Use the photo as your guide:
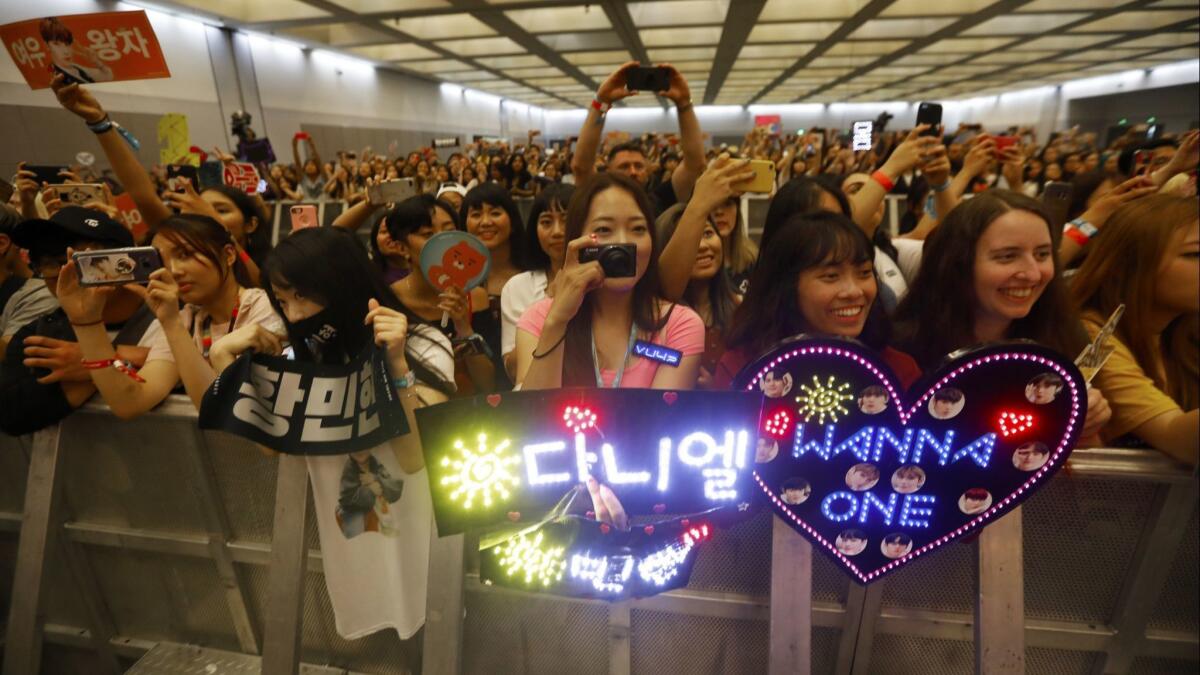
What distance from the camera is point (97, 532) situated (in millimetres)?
1699

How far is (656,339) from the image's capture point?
4.58ft

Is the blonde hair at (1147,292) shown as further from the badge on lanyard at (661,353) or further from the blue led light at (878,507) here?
the badge on lanyard at (661,353)

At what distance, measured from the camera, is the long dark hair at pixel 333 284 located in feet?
4.35

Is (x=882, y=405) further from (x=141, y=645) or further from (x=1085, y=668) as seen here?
(x=141, y=645)

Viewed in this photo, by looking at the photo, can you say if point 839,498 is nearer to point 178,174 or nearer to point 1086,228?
point 1086,228

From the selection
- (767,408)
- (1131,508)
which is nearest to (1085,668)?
(1131,508)

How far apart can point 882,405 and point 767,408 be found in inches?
8.2

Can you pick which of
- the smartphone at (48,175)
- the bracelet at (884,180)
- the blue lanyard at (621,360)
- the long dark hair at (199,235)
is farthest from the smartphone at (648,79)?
the smartphone at (48,175)

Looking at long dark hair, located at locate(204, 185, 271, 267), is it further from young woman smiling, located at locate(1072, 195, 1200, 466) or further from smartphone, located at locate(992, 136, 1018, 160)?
smartphone, located at locate(992, 136, 1018, 160)

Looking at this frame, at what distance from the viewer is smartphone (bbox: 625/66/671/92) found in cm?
202

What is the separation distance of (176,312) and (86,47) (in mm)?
797

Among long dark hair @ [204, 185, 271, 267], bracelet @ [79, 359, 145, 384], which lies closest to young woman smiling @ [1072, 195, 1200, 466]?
bracelet @ [79, 359, 145, 384]

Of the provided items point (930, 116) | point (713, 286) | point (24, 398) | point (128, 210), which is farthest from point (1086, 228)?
point (128, 210)

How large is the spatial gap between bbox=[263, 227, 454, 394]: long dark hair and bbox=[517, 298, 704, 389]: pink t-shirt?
1.02 ft
